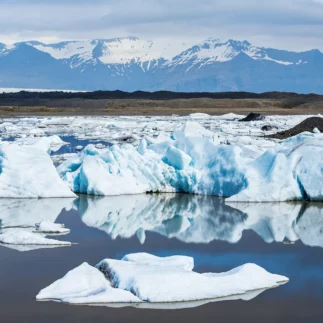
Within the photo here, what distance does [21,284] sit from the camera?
729 cm

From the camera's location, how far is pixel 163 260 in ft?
25.6

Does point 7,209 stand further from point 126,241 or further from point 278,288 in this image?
point 278,288

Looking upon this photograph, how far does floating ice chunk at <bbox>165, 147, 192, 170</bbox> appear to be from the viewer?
13.0 meters

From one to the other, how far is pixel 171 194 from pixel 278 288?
240 inches

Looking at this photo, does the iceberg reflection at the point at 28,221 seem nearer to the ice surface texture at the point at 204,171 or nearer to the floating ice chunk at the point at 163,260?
the ice surface texture at the point at 204,171

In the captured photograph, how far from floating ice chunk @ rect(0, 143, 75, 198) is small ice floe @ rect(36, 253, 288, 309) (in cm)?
510

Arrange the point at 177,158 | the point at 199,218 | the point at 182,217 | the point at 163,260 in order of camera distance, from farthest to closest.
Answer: the point at 177,158 → the point at 182,217 → the point at 199,218 → the point at 163,260

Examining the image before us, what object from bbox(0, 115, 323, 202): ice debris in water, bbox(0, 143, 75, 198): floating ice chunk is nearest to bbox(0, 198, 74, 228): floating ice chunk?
bbox(0, 143, 75, 198): floating ice chunk

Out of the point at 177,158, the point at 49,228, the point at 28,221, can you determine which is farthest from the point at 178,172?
the point at 49,228

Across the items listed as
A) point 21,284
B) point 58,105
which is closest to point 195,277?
point 21,284

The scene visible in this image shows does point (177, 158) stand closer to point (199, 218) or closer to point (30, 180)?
point (199, 218)

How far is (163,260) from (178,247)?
127cm

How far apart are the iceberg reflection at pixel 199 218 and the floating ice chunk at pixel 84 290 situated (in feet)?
7.71

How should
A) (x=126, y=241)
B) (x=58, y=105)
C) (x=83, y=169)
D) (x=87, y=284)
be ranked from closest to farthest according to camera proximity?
(x=87, y=284) < (x=126, y=241) < (x=83, y=169) < (x=58, y=105)
